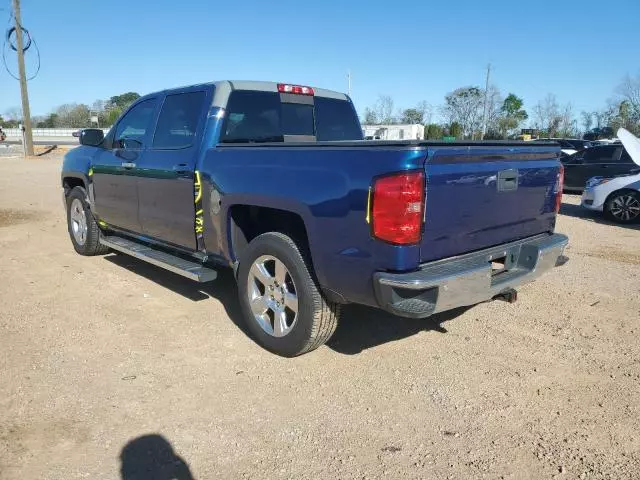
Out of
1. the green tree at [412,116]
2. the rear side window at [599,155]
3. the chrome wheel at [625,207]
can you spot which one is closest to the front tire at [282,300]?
the chrome wheel at [625,207]

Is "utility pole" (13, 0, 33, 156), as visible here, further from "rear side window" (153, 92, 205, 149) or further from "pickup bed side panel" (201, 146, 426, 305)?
"pickup bed side panel" (201, 146, 426, 305)

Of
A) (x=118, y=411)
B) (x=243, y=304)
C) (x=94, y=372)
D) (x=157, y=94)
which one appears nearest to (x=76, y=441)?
(x=118, y=411)

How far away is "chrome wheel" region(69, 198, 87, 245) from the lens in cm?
684

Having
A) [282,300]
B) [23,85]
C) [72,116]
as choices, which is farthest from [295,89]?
[72,116]

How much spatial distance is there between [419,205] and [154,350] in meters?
2.38

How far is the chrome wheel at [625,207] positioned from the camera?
10.0 metres

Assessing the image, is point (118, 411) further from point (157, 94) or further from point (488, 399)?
point (157, 94)

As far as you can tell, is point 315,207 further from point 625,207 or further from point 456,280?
point 625,207

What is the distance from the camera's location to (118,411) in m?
3.18

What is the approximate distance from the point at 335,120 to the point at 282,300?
2.52m

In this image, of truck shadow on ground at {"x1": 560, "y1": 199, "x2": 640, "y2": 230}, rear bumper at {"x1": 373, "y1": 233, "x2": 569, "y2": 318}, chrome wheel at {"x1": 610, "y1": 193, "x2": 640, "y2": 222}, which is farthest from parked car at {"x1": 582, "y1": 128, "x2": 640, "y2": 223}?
rear bumper at {"x1": 373, "y1": 233, "x2": 569, "y2": 318}

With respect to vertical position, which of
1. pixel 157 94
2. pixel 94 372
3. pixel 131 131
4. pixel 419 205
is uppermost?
pixel 157 94

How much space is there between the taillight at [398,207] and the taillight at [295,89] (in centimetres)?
245

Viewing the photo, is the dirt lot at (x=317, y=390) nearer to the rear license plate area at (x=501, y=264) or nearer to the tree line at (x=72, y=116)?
the rear license plate area at (x=501, y=264)
